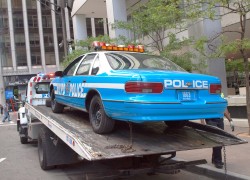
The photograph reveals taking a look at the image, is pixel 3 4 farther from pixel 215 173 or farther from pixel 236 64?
pixel 215 173

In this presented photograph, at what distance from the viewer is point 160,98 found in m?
5.24

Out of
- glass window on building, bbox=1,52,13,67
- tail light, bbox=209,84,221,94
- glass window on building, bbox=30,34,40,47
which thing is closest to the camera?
tail light, bbox=209,84,221,94

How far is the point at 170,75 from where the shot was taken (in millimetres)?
5449

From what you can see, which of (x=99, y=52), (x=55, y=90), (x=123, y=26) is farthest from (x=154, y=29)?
(x=99, y=52)

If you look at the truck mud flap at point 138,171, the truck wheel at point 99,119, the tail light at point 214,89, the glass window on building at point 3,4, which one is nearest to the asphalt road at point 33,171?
the truck mud flap at point 138,171

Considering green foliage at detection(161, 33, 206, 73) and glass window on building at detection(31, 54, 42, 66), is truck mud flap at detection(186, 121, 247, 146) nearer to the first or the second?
green foliage at detection(161, 33, 206, 73)

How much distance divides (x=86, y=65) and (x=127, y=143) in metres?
1.96

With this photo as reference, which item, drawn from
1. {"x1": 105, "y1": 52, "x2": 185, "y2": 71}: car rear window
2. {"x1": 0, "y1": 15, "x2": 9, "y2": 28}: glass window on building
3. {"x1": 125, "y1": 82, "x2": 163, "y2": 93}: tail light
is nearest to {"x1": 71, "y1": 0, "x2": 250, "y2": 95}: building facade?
{"x1": 105, "y1": 52, "x2": 185, "y2": 71}: car rear window

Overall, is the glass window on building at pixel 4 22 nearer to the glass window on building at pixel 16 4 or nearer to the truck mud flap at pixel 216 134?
the glass window on building at pixel 16 4

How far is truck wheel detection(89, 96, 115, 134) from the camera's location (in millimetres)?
5832

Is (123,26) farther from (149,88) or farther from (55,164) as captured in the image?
(149,88)

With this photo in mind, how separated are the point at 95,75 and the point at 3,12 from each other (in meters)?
52.2

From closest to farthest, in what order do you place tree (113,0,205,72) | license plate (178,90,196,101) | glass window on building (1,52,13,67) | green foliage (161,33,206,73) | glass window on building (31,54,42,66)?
license plate (178,90,196,101) → tree (113,0,205,72) → green foliage (161,33,206,73) → glass window on building (1,52,13,67) → glass window on building (31,54,42,66)

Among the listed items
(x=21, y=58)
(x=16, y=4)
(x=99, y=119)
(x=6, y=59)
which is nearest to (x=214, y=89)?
(x=99, y=119)
